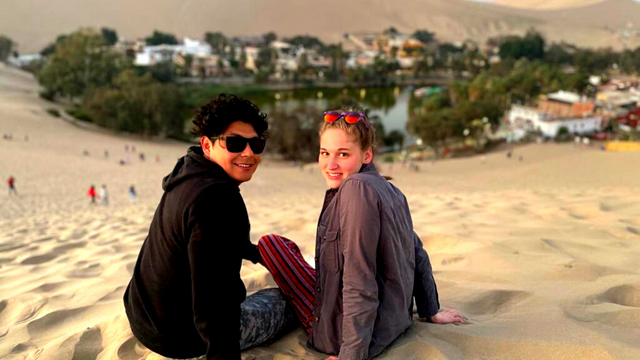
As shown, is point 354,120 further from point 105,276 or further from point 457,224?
point 457,224

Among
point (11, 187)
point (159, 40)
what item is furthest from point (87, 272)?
point (159, 40)

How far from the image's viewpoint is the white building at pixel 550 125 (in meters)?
34.4

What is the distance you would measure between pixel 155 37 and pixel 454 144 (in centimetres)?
6941

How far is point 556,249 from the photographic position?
380 centimetres

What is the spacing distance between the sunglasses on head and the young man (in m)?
0.31

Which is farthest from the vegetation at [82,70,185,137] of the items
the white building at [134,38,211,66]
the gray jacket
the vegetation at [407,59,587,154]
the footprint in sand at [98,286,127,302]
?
the gray jacket

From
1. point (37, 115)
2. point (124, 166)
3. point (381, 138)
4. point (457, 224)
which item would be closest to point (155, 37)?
point (37, 115)

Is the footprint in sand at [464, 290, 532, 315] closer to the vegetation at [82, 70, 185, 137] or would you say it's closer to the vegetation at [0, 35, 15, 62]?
the vegetation at [82, 70, 185, 137]

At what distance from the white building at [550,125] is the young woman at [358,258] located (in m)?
34.6

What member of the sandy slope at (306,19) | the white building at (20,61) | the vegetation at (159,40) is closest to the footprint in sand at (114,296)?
the white building at (20,61)

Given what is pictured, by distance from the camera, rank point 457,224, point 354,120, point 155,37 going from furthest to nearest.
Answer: point 155,37 → point 457,224 → point 354,120

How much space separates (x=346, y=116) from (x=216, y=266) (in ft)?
2.84

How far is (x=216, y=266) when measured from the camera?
202 centimetres

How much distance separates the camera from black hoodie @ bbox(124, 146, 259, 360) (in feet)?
6.54
